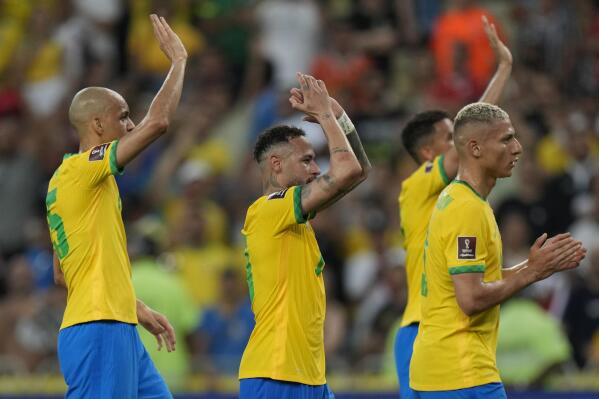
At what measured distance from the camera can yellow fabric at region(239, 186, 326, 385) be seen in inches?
294

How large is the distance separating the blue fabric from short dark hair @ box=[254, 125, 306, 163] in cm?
434

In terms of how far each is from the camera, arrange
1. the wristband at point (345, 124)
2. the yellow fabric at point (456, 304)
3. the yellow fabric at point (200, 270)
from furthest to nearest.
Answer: the yellow fabric at point (200, 270) → the wristband at point (345, 124) → the yellow fabric at point (456, 304)

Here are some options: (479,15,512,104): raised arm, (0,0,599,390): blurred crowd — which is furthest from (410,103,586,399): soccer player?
(0,0,599,390): blurred crowd

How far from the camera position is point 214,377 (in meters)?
11.5

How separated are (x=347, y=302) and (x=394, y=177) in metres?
1.51

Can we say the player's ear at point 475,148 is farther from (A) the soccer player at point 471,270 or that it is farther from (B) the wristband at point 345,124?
(B) the wristband at point 345,124

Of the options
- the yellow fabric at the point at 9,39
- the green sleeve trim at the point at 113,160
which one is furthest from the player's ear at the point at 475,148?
the yellow fabric at the point at 9,39

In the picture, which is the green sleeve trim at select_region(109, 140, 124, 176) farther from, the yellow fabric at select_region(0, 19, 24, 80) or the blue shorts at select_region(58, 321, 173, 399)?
the yellow fabric at select_region(0, 19, 24, 80)

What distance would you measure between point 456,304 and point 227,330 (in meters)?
5.29

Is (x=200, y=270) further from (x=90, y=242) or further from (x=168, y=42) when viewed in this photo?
(x=168, y=42)

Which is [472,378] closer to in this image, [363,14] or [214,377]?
[214,377]

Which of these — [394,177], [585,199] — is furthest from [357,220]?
[585,199]

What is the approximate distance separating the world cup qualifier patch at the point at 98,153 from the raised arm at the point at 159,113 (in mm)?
129

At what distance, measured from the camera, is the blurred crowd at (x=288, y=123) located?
12.1 metres
